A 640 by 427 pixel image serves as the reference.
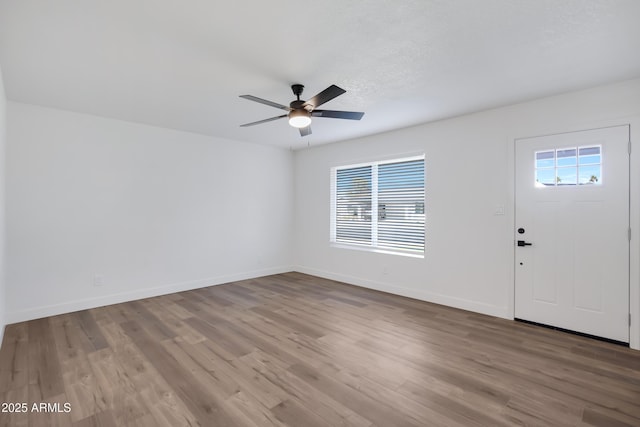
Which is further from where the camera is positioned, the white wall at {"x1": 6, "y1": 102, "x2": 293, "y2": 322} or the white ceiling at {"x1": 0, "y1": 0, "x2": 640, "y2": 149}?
the white wall at {"x1": 6, "y1": 102, "x2": 293, "y2": 322}

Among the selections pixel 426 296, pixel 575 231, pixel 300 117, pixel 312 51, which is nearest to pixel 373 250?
pixel 426 296

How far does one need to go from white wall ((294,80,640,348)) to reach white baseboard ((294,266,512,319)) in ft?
0.04

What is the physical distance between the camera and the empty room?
A: 81.5 inches

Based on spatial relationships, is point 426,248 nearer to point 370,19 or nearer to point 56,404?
point 370,19

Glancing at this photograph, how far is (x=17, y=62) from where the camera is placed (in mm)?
2635

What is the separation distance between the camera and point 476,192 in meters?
4.00

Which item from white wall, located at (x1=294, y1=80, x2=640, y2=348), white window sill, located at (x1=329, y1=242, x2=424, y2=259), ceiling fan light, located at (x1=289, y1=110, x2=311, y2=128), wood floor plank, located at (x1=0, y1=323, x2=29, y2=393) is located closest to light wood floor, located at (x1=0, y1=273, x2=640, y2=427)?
wood floor plank, located at (x1=0, y1=323, x2=29, y2=393)

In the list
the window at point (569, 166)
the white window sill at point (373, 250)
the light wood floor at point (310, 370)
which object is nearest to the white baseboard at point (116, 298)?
the light wood floor at point (310, 370)

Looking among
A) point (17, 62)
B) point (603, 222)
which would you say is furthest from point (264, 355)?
point (603, 222)

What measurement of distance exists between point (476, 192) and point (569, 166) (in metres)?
0.99

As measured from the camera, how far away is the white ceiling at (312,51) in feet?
6.40

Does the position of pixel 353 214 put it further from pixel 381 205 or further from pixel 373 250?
pixel 373 250

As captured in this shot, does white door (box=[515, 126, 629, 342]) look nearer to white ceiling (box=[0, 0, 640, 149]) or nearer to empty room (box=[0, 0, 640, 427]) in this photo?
empty room (box=[0, 0, 640, 427])

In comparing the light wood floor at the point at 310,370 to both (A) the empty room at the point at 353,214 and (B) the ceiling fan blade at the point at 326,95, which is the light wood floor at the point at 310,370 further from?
(B) the ceiling fan blade at the point at 326,95
